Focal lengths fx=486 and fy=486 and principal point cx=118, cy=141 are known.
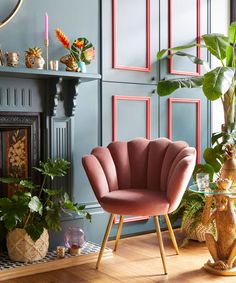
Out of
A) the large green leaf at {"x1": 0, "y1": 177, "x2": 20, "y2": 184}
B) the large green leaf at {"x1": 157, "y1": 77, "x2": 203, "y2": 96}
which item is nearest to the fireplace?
the large green leaf at {"x1": 0, "y1": 177, "x2": 20, "y2": 184}

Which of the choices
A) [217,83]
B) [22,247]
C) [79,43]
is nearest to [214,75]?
[217,83]

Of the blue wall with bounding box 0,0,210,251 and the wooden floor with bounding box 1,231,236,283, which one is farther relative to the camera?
the blue wall with bounding box 0,0,210,251

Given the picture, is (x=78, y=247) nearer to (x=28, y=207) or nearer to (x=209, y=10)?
(x=28, y=207)

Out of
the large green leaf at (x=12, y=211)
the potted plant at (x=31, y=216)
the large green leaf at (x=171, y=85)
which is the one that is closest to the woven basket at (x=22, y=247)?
the potted plant at (x=31, y=216)

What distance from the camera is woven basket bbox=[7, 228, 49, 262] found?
3.08 metres

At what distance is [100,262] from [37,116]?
3.56 ft

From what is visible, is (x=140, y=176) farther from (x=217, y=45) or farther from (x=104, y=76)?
(x=217, y=45)

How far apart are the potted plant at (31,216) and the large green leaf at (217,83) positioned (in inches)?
42.5

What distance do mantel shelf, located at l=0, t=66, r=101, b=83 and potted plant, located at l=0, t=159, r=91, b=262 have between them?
0.57 m

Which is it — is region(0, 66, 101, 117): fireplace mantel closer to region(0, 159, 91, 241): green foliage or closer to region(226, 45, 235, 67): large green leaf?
region(0, 159, 91, 241): green foliage

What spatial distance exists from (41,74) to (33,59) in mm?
128

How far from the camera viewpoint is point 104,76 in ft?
12.2

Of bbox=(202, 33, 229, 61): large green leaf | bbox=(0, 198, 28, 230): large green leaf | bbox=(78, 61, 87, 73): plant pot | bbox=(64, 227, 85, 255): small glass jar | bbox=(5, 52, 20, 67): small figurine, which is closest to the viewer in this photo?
bbox=(0, 198, 28, 230): large green leaf

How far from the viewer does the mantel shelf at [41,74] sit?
3.01 metres
